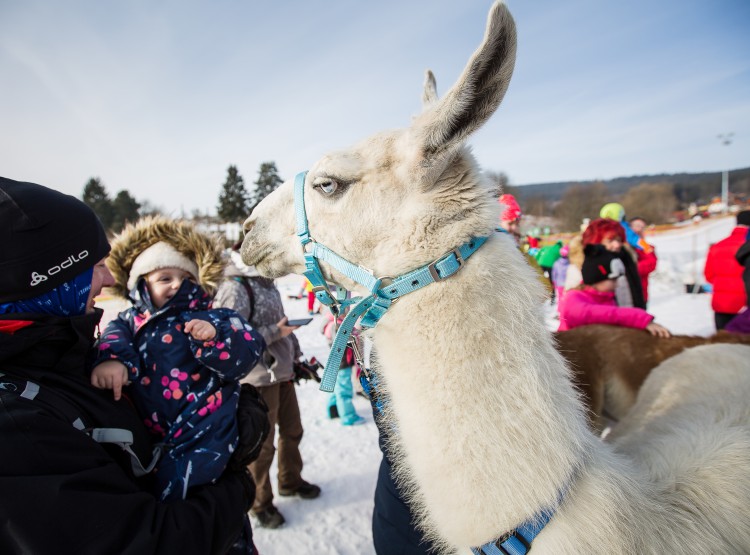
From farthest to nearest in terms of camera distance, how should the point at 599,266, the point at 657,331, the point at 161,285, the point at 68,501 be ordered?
1. the point at 599,266
2. the point at 657,331
3. the point at 161,285
4. the point at 68,501

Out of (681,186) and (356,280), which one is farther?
(681,186)

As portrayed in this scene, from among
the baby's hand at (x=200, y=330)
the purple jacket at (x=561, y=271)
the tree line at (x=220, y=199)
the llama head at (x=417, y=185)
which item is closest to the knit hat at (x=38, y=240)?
the baby's hand at (x=200, y=330)

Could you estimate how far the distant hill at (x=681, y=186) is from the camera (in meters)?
77.8

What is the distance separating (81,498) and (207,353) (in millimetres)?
781

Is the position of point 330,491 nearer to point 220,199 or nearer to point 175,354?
point 175,354

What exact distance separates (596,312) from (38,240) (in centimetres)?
327

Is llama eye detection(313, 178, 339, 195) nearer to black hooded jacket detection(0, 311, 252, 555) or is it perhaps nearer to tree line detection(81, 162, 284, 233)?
black hooded jacket detection(0, 311, 252, 555)

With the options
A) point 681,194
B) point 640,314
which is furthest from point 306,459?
point 681,194

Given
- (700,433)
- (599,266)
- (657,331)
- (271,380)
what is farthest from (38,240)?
(599,266)

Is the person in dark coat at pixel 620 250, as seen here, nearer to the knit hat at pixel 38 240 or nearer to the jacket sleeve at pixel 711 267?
the jacket sleeve at pixel 711 267

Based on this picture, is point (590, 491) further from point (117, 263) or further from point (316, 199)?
point (117, 263)

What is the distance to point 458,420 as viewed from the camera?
41.2 inches

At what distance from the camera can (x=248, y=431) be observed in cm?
157

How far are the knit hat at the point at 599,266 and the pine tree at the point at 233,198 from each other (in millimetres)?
39632
